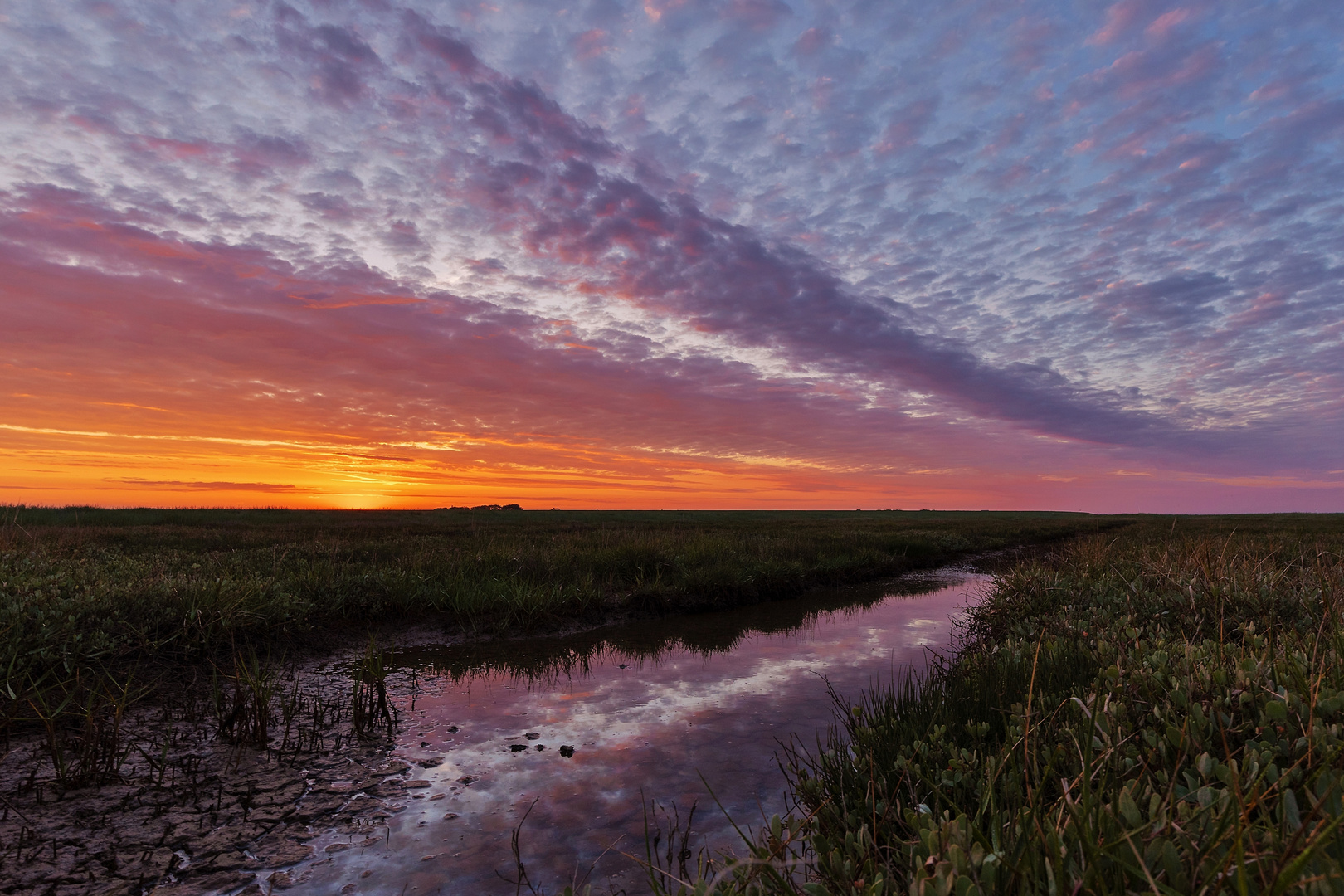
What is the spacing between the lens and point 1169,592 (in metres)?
7.90

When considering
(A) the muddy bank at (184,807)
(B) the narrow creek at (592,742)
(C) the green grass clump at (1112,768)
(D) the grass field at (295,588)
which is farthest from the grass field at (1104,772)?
(D) the grass field at (295,588)

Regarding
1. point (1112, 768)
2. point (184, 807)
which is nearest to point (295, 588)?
point (184, 807)

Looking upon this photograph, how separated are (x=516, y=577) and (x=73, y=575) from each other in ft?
22.8

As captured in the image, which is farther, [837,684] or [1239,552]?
[1239,552]

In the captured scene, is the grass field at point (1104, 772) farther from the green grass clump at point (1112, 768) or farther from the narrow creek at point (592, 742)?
the narrow creek at point (592, 742)

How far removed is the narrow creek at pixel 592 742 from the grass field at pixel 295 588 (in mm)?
1580

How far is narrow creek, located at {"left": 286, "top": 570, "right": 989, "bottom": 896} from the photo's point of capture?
4.25 meters

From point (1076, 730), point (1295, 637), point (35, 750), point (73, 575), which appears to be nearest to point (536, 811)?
point (1076, 730)

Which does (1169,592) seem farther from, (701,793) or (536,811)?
(536,811)

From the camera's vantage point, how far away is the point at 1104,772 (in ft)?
9.98

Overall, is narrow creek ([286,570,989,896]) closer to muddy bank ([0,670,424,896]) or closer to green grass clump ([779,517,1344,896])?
muddy bank ([0,670,424,896])

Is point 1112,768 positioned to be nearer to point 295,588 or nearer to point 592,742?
point 592,742

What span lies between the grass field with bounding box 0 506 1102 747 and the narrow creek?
1.58m

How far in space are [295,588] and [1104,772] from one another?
459 inches
